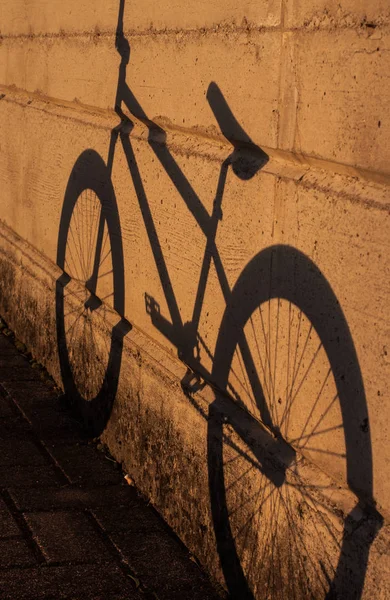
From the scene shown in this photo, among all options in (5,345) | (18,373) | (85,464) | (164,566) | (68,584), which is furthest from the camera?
(5,345)

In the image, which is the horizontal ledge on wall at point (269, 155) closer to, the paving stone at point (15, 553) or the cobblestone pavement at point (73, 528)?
the cobblestone pavement at point (73, 528)

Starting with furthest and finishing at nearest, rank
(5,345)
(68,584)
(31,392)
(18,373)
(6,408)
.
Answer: (5,345), (18,373), (31,392), (6,408), (68,584)

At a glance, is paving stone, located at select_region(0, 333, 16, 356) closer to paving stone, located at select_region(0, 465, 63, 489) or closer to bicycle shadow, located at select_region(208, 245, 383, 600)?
paving stone, located at select_region(0, 465, 63, 489)

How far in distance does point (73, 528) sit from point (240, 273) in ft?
4.05

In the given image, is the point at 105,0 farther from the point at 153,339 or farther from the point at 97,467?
the point at 97,467

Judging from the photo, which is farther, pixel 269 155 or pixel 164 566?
pixel 164 566

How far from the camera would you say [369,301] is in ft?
9.34

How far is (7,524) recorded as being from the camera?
4.11m

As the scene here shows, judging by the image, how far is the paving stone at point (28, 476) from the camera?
4516 millimetres

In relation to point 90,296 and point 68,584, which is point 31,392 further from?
point 68,584

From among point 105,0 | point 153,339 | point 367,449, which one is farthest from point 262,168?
point 105,0

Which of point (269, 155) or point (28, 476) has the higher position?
Result: point (269, 155)

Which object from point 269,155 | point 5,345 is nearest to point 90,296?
point 5,345

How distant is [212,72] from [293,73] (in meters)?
0.61
